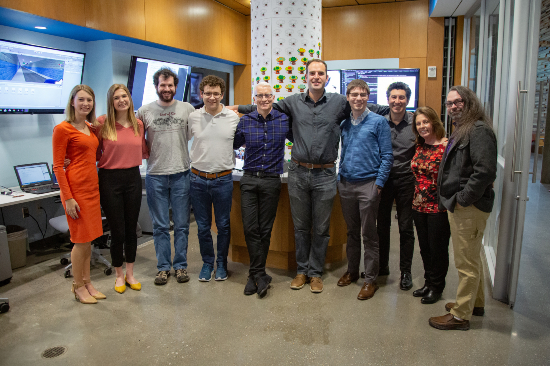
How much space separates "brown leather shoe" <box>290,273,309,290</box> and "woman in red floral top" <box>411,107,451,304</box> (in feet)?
3.19

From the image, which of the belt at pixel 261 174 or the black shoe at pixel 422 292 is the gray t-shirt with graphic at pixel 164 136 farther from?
the black shoe at pixel 422 292

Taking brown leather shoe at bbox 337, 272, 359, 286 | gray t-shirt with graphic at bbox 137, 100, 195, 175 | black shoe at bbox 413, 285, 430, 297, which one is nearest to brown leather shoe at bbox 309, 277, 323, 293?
brown leather shoe at bbox 337, 272, 359, 286

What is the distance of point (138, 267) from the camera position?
12.3 ft

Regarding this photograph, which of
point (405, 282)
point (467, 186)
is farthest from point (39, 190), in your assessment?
point (467, 186)

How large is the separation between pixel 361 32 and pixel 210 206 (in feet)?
14.8

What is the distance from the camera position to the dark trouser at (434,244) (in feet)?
8.89

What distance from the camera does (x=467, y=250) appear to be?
2465 mm

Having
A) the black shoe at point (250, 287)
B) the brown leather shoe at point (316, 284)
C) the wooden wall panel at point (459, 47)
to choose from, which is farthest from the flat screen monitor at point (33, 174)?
the wooden wall panel at point (459, 47)

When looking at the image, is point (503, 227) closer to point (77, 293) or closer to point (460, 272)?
point (460, 272)

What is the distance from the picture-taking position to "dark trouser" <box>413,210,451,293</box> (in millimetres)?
2709

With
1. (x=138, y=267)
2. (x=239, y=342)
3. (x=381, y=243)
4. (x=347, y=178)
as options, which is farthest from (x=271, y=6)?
(x=239, y=342)

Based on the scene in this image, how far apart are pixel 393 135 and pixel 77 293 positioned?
8.64ft

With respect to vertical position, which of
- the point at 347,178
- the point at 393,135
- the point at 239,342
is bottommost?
the point at 239,342

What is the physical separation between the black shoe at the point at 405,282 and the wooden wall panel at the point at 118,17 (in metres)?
3.65
